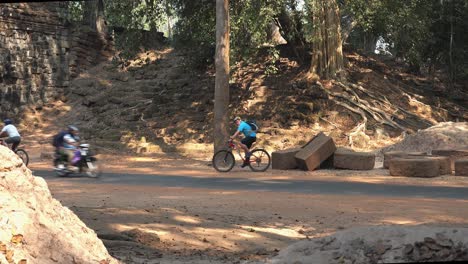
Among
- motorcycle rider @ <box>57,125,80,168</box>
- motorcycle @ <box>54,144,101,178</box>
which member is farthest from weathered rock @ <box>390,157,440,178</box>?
motorcycle rider @ <box>57,125,80,168</box>

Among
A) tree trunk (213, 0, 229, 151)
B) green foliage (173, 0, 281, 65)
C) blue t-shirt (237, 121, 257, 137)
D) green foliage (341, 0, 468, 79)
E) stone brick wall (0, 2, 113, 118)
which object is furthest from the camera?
stone brick wall (0, 2, 113, 118)

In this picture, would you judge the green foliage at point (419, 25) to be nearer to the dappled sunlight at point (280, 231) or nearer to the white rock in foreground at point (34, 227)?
the dappled sunlight at point (280, 231)

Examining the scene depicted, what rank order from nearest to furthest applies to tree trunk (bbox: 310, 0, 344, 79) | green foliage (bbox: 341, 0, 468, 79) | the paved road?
the paved road < green foliage (bbox: 341, 0, 468, 79) < tree trunk (bbox: 310, 0, 344, 79)

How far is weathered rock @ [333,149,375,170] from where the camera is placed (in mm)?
16891

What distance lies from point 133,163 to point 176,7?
9.54 m

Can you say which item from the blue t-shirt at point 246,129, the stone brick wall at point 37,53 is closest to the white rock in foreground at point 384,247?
the blue t-shirt at point 246,129

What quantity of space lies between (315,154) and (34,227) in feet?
42.2

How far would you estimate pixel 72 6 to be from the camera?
33.9 metres

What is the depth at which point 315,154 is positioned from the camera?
1708cm

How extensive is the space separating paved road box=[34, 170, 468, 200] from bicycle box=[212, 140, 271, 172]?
170cm

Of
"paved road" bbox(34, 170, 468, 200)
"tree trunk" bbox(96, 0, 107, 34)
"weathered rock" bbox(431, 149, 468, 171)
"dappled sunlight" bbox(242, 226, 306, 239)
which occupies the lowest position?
"dappled sunlight" bbox(242, 226, 306, 239)

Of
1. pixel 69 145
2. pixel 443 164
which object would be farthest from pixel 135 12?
pixel 443 164

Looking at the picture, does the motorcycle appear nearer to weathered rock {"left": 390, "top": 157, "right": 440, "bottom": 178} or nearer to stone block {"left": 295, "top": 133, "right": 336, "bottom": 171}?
stone block {"left": 295, "top": 133, "right": 336, "bottom": 171}

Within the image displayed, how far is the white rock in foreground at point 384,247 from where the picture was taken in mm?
5305
